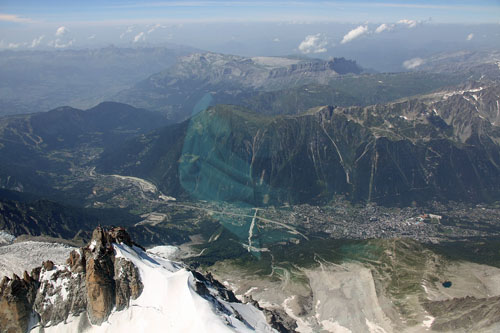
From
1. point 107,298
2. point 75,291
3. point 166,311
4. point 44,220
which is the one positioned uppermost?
point 166,311

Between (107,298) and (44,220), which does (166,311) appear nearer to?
(107,298)

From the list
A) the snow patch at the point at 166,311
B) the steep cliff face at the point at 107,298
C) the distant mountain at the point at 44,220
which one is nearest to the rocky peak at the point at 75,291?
the steep cliff face at the point at 107,298

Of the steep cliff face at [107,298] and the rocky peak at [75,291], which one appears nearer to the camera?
the steep cliff face at [107,298]

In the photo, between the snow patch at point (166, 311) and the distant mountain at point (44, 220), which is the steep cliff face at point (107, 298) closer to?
the snow patch at point (166, 311)

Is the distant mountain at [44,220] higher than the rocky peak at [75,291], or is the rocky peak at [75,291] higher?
the rocky peak at [75,291]

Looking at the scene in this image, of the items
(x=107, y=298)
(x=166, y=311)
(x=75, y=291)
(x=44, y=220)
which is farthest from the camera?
(x=44, y=220)

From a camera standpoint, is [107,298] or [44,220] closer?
[107,298]

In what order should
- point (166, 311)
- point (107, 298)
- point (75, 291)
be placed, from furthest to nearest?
point (75, 291)
point (107, 298)
point (166, 311)

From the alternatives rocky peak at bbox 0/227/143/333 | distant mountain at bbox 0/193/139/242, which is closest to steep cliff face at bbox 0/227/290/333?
rocky peak at bbox 0/227/143/333

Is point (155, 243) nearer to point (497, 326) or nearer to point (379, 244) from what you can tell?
point (379, 244)

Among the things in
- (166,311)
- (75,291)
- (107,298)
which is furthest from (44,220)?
(166,311)

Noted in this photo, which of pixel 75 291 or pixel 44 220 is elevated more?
pixel 75 291
